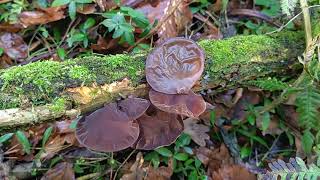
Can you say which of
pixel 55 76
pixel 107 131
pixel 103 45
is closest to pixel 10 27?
pixel 103 45

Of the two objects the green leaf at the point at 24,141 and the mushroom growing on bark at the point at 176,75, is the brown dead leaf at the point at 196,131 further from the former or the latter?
the green leaf at the point at 24,141

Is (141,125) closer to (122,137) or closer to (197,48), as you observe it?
(122,137)

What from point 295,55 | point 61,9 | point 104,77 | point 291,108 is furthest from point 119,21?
point 291,108

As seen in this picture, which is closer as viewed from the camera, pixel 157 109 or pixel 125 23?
pixel 157 109

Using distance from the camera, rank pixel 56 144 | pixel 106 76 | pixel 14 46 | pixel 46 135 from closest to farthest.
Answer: pixel 106 76 < pixel 46 135 < pixel 56 144 < pixel 14 46

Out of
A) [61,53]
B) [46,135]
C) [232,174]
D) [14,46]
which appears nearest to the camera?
[232,174]

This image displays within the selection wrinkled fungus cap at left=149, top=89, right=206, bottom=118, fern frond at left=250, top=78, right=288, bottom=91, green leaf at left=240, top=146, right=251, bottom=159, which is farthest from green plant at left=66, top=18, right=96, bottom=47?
green leaf at left=240, top=146, right=251, bottom=159

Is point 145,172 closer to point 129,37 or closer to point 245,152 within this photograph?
point 245,152
